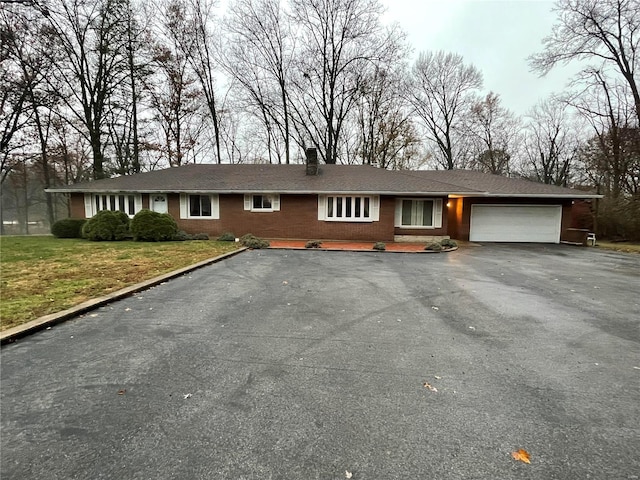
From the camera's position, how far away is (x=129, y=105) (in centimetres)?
2088

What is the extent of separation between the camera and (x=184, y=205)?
50.2 ft

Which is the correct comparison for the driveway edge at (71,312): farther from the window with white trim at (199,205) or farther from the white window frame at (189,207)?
the window with white trim at (199,205)

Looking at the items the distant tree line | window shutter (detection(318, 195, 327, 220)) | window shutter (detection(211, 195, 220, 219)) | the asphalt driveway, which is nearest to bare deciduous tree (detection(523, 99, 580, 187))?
the distant tree line

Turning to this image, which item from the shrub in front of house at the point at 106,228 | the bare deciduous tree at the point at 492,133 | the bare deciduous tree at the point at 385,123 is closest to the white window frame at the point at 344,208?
the shrub in front of house at the point at 106,228

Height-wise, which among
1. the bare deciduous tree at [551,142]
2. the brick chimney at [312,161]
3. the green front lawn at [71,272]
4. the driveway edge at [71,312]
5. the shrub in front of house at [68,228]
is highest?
the bare deciduous tree at [551,142]

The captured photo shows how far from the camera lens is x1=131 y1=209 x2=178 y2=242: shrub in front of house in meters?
13.1

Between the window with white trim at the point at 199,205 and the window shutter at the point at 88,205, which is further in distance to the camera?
the window shutter at the point at 88,205

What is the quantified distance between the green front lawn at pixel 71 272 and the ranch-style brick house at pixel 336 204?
417 centimetres

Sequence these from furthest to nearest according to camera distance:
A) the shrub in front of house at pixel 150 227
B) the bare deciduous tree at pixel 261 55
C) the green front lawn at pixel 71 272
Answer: the bare deciduous tree at pixel 261 55 → the shrub in front of house at pixel 150 227 → the green front lawn at pixel 71 272

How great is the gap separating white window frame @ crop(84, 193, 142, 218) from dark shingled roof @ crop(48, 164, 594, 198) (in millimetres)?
462

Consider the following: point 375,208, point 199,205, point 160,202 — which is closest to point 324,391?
point 375,208

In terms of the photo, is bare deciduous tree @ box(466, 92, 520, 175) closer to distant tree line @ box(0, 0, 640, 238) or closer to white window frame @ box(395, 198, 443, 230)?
distant tree line @ box(0, 0, 640, 238)

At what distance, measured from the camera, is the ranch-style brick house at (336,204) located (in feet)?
47.7

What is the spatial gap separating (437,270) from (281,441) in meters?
7.15
